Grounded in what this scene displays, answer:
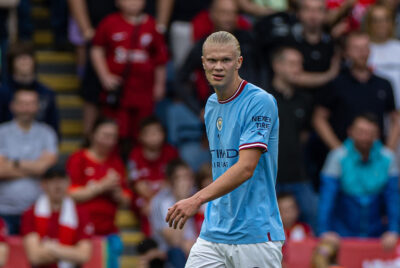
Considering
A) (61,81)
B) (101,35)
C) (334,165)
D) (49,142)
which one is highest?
(101,35)

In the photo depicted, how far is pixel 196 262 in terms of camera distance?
5.36m

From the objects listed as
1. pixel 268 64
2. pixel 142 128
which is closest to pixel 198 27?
pixel 268 64

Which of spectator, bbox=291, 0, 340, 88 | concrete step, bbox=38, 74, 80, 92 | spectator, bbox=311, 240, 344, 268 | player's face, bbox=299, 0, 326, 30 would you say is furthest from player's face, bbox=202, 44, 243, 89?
concrete step, bbox=38, 74, 80, 92

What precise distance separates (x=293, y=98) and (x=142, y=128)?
69.5 inches

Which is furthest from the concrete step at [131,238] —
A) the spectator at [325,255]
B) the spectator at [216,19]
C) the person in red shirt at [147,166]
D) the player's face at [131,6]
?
the player's face at [131,6]

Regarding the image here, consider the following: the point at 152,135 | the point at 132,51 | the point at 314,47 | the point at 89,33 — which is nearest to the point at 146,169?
the point at 152,135

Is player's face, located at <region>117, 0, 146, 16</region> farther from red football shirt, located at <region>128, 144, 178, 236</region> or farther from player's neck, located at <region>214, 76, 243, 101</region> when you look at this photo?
player's neck, located at <region>214, 76, 243, 101</region>

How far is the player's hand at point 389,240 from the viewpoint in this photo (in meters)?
9.42

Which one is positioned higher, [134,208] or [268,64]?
[268,64]

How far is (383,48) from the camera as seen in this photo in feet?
36.8

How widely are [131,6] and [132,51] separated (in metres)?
0.51

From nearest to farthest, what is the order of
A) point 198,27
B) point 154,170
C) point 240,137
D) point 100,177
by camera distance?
point 240,137 → point 100,177 → point 154,170 → point 198,27

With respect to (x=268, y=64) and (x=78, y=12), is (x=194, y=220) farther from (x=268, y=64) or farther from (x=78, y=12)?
(x=78, y=12)

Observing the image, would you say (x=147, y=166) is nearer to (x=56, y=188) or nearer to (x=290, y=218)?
(x=56, y=188)
